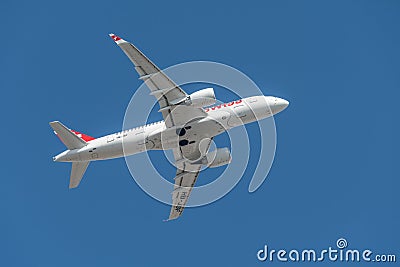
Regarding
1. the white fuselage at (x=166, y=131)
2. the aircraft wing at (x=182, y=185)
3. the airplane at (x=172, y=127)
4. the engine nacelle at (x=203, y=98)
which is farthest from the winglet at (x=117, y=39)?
the aircraft wing at (x=182, y=185)

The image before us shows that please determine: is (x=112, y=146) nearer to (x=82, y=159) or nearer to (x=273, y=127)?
(x=82, y=159)

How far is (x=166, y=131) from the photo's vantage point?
66.1 m

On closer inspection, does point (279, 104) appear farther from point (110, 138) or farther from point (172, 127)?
point (110, 138)

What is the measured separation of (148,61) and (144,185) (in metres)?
13.7

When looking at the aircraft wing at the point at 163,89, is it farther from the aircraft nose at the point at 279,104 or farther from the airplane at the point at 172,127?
the aircraft nose at the point at 279,104

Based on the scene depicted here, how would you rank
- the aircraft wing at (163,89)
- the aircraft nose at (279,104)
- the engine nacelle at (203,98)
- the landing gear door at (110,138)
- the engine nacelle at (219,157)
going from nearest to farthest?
the aircraft wing at (163,89) → the engine nacelle at (203,98) → the landing gear door at (110,138) → the aircraft nose at (279,104) → the engine nacelle at (219,157)

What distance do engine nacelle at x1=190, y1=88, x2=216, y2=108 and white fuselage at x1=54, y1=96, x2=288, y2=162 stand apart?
295cm

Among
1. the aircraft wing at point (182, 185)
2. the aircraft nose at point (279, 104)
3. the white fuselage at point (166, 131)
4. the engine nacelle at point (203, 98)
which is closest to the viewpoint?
the engine nacelle at point (203, 98)

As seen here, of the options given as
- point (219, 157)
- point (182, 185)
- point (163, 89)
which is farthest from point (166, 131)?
point (182, 185)

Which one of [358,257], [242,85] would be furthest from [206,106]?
[358,257]

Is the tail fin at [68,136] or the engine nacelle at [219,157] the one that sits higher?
A: the engine nacelle at [219,157]

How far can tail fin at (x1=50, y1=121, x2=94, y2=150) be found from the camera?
6481 cm

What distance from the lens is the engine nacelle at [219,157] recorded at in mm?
68875

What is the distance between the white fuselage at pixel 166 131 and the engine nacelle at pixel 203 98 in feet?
9.68
